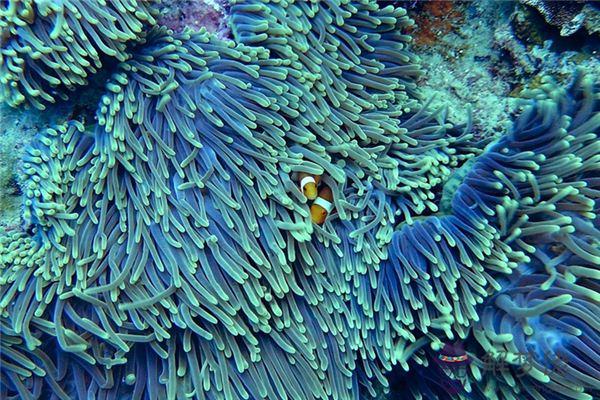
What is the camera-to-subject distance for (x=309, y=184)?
6.46ft

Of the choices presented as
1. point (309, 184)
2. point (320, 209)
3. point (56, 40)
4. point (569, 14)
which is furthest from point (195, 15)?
point (569, 14)

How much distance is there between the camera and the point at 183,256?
1846 mm

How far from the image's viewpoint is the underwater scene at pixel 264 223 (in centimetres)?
182

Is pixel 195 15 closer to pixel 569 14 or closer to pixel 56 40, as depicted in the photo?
pixel 56 40

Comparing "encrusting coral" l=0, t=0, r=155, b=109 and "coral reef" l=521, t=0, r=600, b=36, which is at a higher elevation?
"coral reef" l=521, t=0, r=600, b=36

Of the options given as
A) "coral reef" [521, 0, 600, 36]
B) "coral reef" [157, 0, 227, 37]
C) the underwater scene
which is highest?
"coral reef" [521, 0, 600, 36]

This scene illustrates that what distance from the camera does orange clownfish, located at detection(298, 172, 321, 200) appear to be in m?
1.97

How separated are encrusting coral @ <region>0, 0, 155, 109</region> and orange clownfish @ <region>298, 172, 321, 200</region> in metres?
0.92

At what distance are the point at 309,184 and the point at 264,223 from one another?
0.25 m

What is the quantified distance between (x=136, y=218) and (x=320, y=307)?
86 cm

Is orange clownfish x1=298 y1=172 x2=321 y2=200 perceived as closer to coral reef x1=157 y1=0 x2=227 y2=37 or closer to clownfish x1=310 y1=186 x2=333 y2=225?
clownfish x1=310 y1=186 x2=333 y2=225

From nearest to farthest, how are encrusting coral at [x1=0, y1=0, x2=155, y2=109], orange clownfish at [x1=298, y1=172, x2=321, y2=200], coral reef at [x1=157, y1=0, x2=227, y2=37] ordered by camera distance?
encrusting coral at [x1=0, y1=0, x2=155, y2=109] < orange clownfish at [x1=298, y1=172, x2=321, y2=200] < coral reef at [x1=157, y1=0, x2=227, y2=37]

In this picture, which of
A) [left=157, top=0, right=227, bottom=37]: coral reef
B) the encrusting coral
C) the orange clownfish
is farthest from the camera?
[left=157, top=0, right=227, bottom=37]: coral reef

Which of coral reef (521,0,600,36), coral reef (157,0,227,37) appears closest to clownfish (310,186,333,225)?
coral reef (157,0,227,37)
